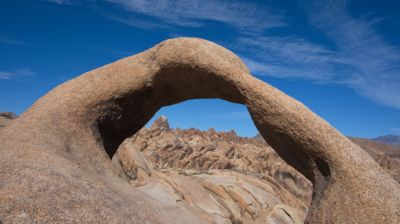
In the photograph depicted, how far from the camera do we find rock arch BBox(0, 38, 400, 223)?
4957 millimetres

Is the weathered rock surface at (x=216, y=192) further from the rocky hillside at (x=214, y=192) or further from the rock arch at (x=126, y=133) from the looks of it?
the rock arch at (x=126, y=133)

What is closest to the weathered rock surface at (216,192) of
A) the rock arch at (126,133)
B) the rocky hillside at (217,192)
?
the rocky hillside at (217,192)

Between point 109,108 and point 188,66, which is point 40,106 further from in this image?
point 188,66

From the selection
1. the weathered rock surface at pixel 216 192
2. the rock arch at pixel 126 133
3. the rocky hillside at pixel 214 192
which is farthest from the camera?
the weathered rock surface at pixel 216 192

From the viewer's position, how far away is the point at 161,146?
112 feet

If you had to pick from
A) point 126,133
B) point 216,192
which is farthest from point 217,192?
point 126,133

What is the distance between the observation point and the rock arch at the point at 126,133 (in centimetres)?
496

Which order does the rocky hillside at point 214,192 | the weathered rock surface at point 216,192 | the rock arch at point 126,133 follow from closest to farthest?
the rock arch at point 126,133 < the rocky hillside at point 214,192 < the weathered rock surface at point 216,192

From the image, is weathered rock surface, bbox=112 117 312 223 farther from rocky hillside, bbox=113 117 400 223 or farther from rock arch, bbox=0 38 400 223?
rock arch, bbox=0 38 400 223

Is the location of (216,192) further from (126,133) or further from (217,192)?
(126,133)

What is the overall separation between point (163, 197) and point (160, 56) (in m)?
4.50

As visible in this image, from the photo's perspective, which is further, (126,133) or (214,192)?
(214,192)

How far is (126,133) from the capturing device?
880 cm

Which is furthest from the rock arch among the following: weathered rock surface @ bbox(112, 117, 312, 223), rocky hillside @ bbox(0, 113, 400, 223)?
weathered rock surface @ bbox(112, 117, 312, 223)
